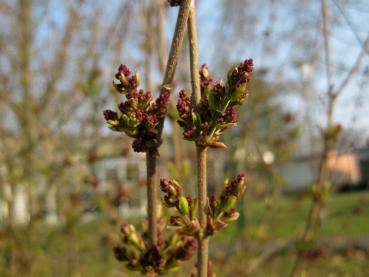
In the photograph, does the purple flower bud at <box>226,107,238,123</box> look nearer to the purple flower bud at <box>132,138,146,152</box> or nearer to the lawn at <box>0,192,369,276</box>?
the purple flower bud at <box>132,138,146,152</box>

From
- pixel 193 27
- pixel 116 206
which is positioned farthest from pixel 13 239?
pixel 193 27

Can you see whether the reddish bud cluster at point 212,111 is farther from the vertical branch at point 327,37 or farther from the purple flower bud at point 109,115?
the vertical branch at point 327,37

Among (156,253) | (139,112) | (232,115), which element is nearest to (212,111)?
(232,115)

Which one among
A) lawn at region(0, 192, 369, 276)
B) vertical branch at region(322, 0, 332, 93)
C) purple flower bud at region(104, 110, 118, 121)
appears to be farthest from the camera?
lawn at region(0, 192, 369, 276)

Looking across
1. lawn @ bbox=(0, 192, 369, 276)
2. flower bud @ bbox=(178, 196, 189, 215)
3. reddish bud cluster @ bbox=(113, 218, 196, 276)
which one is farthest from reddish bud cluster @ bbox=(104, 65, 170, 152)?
lawn @ bbox=(0, 192, 369, 276)

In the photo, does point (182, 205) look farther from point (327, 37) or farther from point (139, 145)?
point (327, 37)
